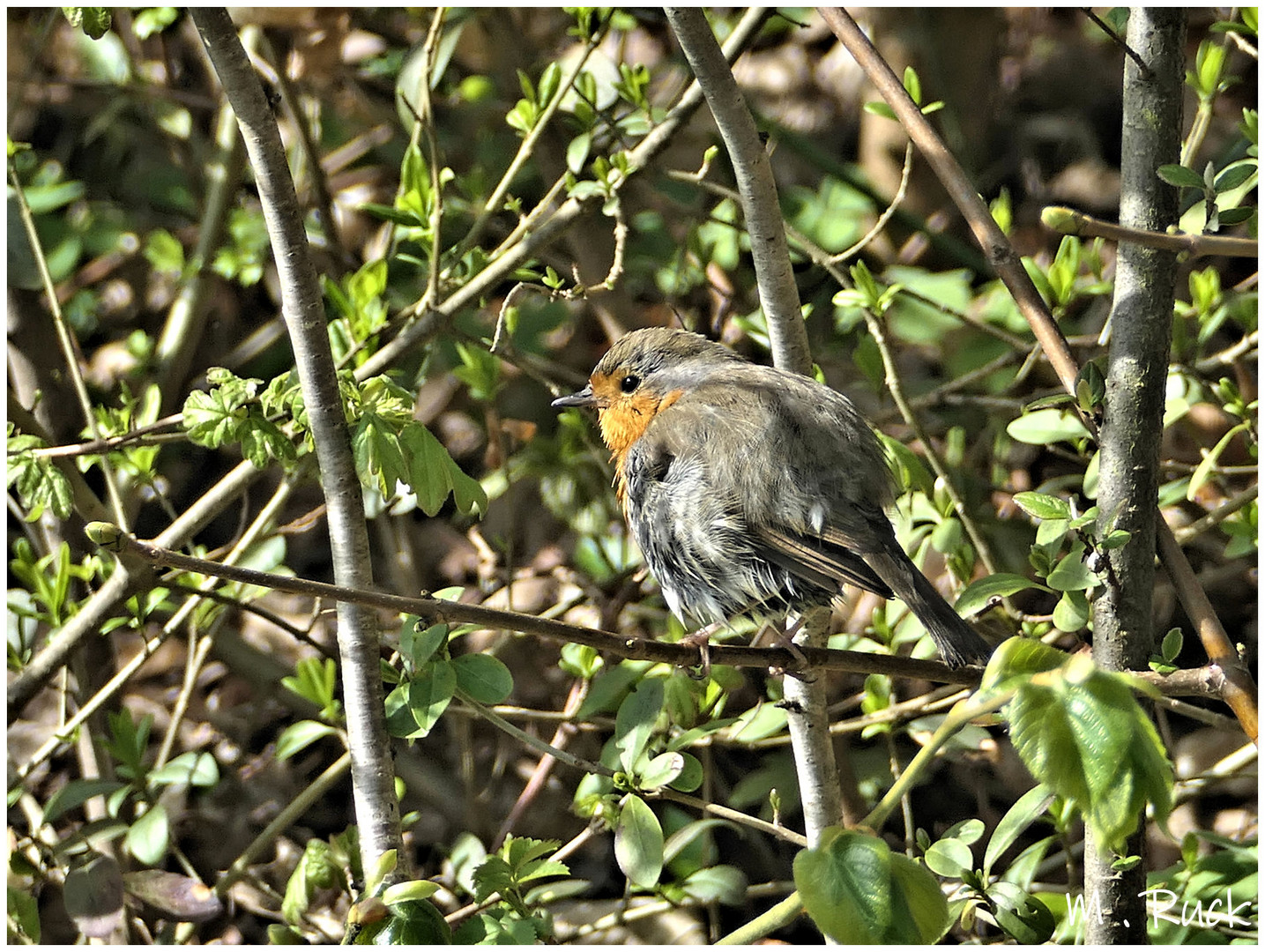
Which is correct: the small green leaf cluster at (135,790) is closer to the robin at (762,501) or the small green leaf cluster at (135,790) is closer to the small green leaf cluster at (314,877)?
the small green leaf cluster at (314,877)

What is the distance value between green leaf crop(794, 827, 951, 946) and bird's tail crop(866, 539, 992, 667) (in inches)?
29.9

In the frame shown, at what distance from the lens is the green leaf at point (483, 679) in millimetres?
2029

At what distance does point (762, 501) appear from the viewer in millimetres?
2236

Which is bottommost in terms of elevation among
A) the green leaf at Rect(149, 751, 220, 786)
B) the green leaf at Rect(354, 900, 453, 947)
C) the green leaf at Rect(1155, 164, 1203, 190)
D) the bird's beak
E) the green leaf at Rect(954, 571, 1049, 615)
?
the green leaf at Rect(354, 900, 453, 947)

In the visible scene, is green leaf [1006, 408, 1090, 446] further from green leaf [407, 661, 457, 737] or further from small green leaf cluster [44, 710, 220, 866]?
small green leaf cluster [44, 710, 220, 866]

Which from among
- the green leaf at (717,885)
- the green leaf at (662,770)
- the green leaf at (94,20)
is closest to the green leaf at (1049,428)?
the green leaf at (662,770)

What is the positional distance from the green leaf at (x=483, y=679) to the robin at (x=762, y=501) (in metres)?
0.41

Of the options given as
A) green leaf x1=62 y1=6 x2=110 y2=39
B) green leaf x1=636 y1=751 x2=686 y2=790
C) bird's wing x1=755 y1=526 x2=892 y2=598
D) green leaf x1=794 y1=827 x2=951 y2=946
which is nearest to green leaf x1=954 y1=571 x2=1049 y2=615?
bird's wing x1=755 y1=526 x2=892 y2=598

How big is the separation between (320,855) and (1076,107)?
12.7 ft

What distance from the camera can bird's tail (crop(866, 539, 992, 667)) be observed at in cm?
188

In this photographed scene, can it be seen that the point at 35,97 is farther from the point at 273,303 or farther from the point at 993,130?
the point at 993,130

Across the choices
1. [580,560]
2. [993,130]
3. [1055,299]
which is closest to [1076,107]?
[993,130]

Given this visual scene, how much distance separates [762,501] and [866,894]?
121cm

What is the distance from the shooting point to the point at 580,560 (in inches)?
134
